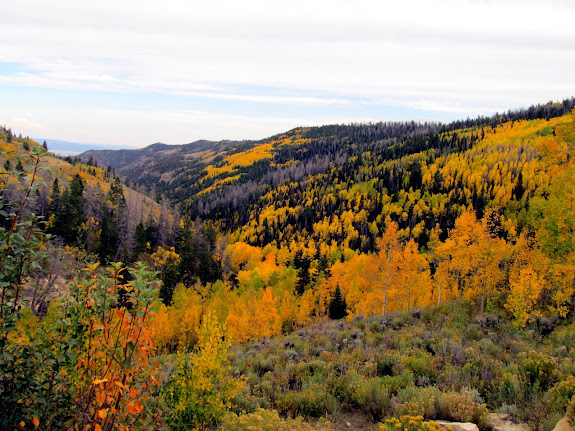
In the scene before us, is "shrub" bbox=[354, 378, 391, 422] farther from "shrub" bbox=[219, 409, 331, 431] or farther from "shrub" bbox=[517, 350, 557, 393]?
"shrub" bbox=[517, 350, 557, 393]

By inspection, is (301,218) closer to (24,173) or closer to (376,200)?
(376,200)

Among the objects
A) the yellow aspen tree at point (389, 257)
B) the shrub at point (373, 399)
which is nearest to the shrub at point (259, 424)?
the shrub at point (373, 399)

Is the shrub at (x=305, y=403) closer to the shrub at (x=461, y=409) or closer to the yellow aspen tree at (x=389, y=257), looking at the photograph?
the shrub at (x=461, y=409)

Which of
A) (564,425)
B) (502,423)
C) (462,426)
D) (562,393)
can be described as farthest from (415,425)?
(562,393)

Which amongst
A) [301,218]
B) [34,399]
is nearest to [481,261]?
[34,399]

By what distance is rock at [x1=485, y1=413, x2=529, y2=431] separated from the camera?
6.51m

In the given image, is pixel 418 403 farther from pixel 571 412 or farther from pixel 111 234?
pixel 111 234

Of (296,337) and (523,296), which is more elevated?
(523,296)

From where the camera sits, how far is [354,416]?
888 centimetres

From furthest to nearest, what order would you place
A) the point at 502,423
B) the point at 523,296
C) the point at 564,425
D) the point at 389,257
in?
the point at 389,257
the point at 523,296
the point at 502,423
the point at 564,425

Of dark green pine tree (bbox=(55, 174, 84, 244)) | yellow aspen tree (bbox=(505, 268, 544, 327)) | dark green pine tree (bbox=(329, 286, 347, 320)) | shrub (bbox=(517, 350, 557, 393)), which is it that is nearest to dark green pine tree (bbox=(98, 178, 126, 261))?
dark green pine tree (bbox=(55, 174, 84, 244))

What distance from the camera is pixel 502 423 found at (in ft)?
22.2

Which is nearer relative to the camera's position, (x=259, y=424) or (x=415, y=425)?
(x=415, y=425)

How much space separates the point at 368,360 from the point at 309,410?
4.11m
